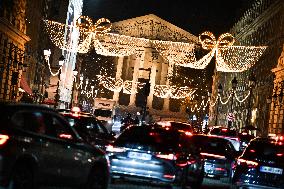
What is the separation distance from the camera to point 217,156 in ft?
71.1

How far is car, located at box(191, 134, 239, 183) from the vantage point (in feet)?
70.0

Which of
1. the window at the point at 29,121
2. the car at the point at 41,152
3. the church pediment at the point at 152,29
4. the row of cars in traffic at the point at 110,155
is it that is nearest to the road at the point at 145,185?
the row of cars in traffic at the point at 110,155

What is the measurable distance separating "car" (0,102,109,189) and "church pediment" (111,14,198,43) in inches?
4283

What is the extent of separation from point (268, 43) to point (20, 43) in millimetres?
27162

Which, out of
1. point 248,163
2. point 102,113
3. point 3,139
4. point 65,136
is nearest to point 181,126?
point 248,163

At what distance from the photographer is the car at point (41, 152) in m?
9.94

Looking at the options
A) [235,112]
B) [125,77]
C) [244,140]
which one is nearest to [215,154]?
[244,140]

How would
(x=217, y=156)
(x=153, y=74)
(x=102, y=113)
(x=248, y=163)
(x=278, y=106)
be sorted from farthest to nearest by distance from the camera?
(x=153, y=74) < (x=102, y=113) < (x=278, y=106) < (x=217, y=156) < (x=248, y=163)

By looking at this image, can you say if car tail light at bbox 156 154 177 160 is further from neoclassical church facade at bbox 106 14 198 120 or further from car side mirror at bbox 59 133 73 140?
neoclassical church facade at bbox 106 14 198 120

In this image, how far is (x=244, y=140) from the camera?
42531mm

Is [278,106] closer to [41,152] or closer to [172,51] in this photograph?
[172,51]

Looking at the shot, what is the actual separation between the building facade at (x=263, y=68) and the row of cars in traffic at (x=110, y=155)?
3228 centimetres

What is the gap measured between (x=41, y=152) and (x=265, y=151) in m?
7.43

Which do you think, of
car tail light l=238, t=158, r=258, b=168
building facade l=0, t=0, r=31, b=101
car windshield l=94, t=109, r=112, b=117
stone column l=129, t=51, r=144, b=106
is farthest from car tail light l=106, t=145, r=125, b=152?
stone column l=129, t=51, r=144, b=106
